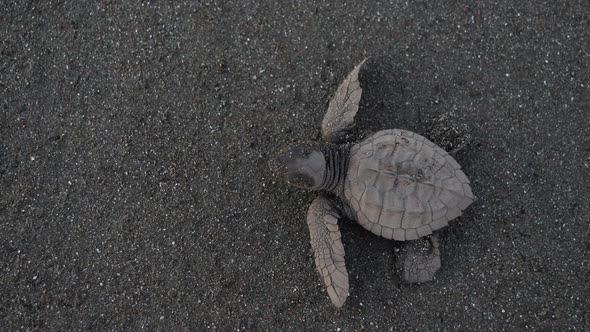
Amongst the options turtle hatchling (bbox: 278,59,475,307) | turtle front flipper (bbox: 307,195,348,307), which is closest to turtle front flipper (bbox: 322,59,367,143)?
turtle hatchling (bbox: 278,59,475,307)

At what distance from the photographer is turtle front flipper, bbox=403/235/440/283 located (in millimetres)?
3027

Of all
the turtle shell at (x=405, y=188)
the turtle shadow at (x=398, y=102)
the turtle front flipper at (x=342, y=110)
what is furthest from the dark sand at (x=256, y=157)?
the turtle shell at (x=405, y=188)

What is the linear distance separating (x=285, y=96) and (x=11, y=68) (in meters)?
1.94

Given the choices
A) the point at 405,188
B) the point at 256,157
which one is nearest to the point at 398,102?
the point at 405,188

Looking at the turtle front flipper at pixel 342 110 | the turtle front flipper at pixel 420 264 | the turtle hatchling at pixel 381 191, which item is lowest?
the turtle front flipper at pixel 420 264

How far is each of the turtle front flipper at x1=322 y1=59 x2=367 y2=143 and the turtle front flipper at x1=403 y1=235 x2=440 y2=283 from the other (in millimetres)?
885

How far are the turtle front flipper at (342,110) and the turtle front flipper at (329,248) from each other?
47cm

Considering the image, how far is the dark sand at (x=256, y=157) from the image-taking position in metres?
3.09

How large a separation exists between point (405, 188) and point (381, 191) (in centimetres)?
14

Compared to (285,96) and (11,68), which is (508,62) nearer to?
(285,96)

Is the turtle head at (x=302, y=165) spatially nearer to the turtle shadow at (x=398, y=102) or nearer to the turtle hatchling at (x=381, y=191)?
the turtle hatchling at (x=381, y=191)

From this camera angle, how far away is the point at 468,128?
3.26 metres

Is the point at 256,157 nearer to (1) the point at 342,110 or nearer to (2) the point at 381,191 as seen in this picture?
(1) the point at 342,110

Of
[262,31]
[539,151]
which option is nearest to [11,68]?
[262,31]
